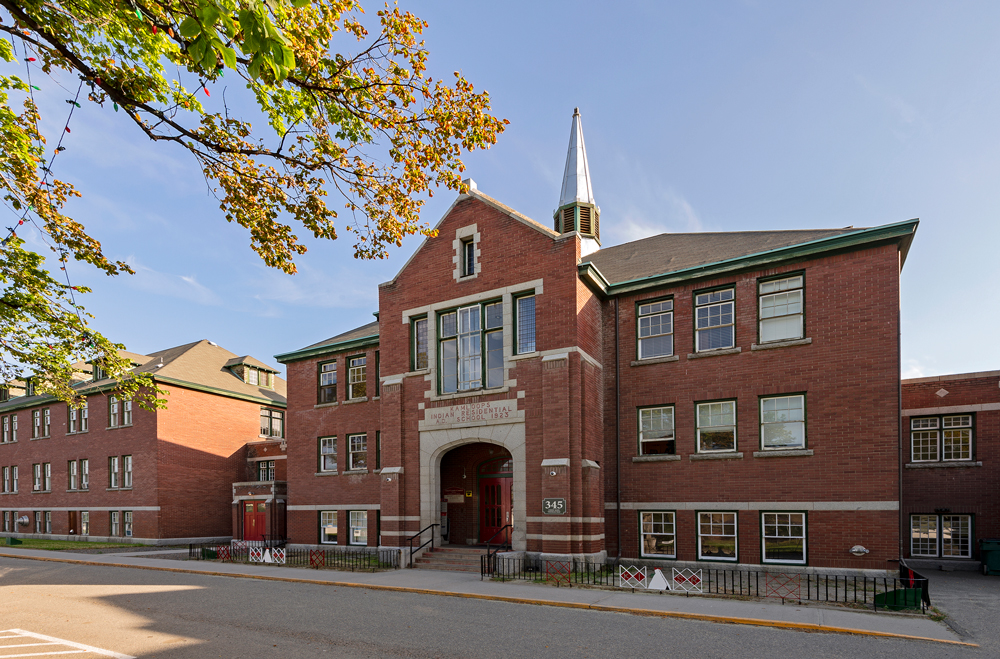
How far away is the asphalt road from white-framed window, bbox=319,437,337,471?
11.0 meters

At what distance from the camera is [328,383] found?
93.8ft

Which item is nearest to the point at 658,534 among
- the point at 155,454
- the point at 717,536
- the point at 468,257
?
the point at 717,536

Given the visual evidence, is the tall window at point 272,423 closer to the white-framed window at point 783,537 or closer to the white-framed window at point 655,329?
the white-framed window at point 655,329

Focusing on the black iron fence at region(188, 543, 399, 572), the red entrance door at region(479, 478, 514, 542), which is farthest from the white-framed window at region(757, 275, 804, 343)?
the black iron fence at region(188, 543, 399, 572)

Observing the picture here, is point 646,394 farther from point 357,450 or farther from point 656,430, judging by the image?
point 357,450

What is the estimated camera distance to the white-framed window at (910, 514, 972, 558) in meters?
21.1

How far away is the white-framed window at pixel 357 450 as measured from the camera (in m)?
26.9

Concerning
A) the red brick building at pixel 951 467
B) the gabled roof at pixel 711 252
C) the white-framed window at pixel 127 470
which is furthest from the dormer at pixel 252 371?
the red brick building at pixel 951 467

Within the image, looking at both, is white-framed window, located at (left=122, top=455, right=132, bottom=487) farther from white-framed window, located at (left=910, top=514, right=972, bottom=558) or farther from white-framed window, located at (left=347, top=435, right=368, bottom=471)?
white-framed window, located at (left=910, top=514, right=972, bottom=558)

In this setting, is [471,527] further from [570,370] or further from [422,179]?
[422,179]

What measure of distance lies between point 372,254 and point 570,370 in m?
11.1

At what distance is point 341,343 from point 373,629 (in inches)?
682

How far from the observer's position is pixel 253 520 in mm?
30266

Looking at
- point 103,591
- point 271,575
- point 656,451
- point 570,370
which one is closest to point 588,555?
point 656,451
